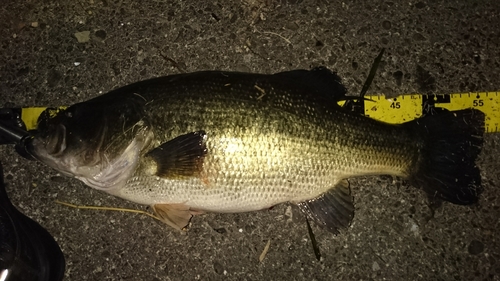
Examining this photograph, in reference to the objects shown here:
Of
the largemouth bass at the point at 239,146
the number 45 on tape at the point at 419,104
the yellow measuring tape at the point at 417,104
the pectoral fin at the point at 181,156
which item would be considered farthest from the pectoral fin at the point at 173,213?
the number 45 on tape at the point at 419,104

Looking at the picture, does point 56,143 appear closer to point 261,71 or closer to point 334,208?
point 261,71

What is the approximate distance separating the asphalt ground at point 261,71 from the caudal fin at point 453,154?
27 centimetres

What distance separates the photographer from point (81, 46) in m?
2.83

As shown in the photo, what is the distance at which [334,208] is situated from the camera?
7.86ft

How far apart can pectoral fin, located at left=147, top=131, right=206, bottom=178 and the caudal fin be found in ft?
4.02

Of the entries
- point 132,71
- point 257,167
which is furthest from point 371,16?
point 132,71

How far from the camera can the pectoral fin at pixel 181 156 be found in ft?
7.02

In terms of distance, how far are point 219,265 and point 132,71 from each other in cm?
138

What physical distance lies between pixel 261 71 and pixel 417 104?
40.3 inches

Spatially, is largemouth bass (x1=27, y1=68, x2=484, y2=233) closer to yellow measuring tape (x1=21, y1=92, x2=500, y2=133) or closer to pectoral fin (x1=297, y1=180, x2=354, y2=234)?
pectoral fin (x1=297, y1=180, x2=354, y2=234)

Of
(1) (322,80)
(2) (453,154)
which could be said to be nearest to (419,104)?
(2) (453,154)

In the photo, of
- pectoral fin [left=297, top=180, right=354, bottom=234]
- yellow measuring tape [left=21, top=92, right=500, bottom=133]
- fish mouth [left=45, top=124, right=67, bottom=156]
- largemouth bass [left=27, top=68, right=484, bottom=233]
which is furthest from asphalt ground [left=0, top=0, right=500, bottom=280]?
fish mouth [left=45, top=124, right=67, bottom=156]

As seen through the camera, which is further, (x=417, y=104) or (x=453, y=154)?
(x=417, y=104)

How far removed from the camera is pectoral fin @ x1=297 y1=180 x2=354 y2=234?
238cm
